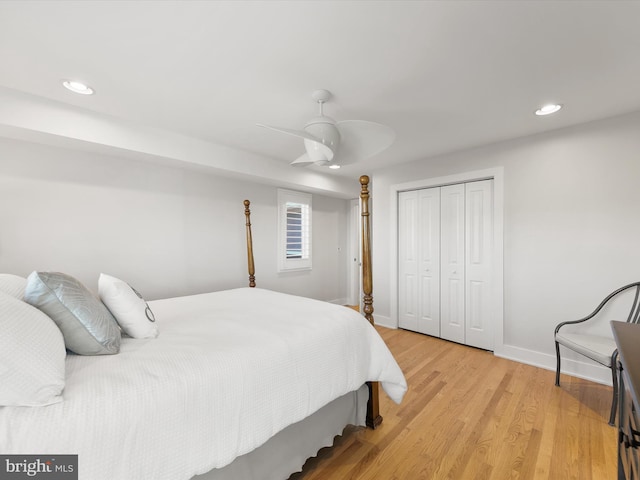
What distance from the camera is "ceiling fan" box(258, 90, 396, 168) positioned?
1.64 metres

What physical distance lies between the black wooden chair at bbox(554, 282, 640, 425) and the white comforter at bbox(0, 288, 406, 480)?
155 cm

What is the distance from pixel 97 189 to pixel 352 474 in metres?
3.14

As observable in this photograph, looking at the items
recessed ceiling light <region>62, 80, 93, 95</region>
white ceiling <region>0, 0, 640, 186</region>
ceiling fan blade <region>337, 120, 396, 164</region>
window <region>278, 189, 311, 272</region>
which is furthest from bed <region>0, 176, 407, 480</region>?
window <region>278, 189, 311, 272</region>

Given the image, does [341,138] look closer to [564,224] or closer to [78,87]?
[78,87]

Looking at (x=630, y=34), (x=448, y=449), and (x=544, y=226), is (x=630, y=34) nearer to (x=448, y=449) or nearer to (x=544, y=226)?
(x=544, y=226)

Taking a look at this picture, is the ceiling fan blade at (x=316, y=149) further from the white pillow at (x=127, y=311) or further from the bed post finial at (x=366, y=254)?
the white pillow at (x=127, y=311)

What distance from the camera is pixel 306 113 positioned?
2.37m

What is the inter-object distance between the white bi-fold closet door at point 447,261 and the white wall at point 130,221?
6.23ft

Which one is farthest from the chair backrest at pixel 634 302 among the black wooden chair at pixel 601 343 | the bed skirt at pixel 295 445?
the bed skirt at pixel 295 445

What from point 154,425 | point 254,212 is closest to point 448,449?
point 154,425

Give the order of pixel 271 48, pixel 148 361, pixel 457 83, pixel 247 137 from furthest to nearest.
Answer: pixel 247 137 → pixel 457 83 → pixel 271 48 → pixel 148 361

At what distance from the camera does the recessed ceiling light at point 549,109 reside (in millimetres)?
2270

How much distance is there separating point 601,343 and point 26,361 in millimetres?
3490

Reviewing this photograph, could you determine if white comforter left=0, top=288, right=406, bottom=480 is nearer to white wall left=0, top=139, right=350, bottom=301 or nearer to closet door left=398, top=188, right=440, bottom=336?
white wall left=0, top=139, right=350, bottom=301
